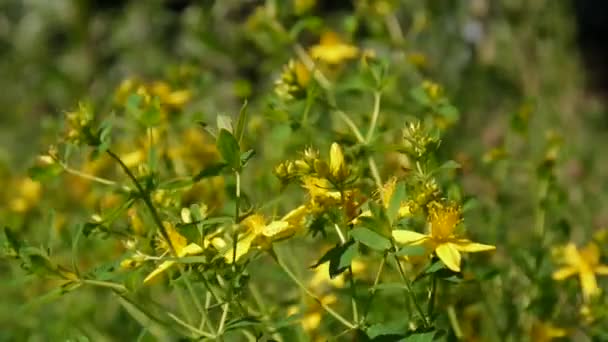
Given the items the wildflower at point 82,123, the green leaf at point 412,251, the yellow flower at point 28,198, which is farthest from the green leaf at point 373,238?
the yellow flower at point 28,198

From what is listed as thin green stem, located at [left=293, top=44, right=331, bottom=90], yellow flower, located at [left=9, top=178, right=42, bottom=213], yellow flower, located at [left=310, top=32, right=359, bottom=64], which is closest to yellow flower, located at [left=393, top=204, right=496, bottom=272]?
thin green stem, located at [left=293, top=44, right=331, bottom=90]

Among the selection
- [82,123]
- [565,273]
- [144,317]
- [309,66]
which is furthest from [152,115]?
[309,66]

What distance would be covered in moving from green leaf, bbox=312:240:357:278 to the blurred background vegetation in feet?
0.99

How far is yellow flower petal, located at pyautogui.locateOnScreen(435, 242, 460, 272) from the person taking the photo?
1.02 m

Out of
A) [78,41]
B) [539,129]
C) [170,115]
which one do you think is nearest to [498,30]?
[539,129]

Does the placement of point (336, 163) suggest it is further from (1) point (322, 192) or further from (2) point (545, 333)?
(2) point (545, 333)

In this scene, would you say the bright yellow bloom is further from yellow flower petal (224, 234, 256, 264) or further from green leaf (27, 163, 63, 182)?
green leaf (27, 163, 63, 182)

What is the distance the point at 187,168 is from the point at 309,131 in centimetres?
44

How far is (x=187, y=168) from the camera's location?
1.85 meters

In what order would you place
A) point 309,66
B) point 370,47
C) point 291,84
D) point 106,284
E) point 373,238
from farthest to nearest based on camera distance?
point 370,47
point 309,66
point 291,84
point 106,284
point 373,238

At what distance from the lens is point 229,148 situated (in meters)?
1.04

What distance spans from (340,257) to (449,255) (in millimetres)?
96

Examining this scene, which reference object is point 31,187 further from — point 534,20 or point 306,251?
point 534,20

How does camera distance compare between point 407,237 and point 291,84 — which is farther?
point 291,84
